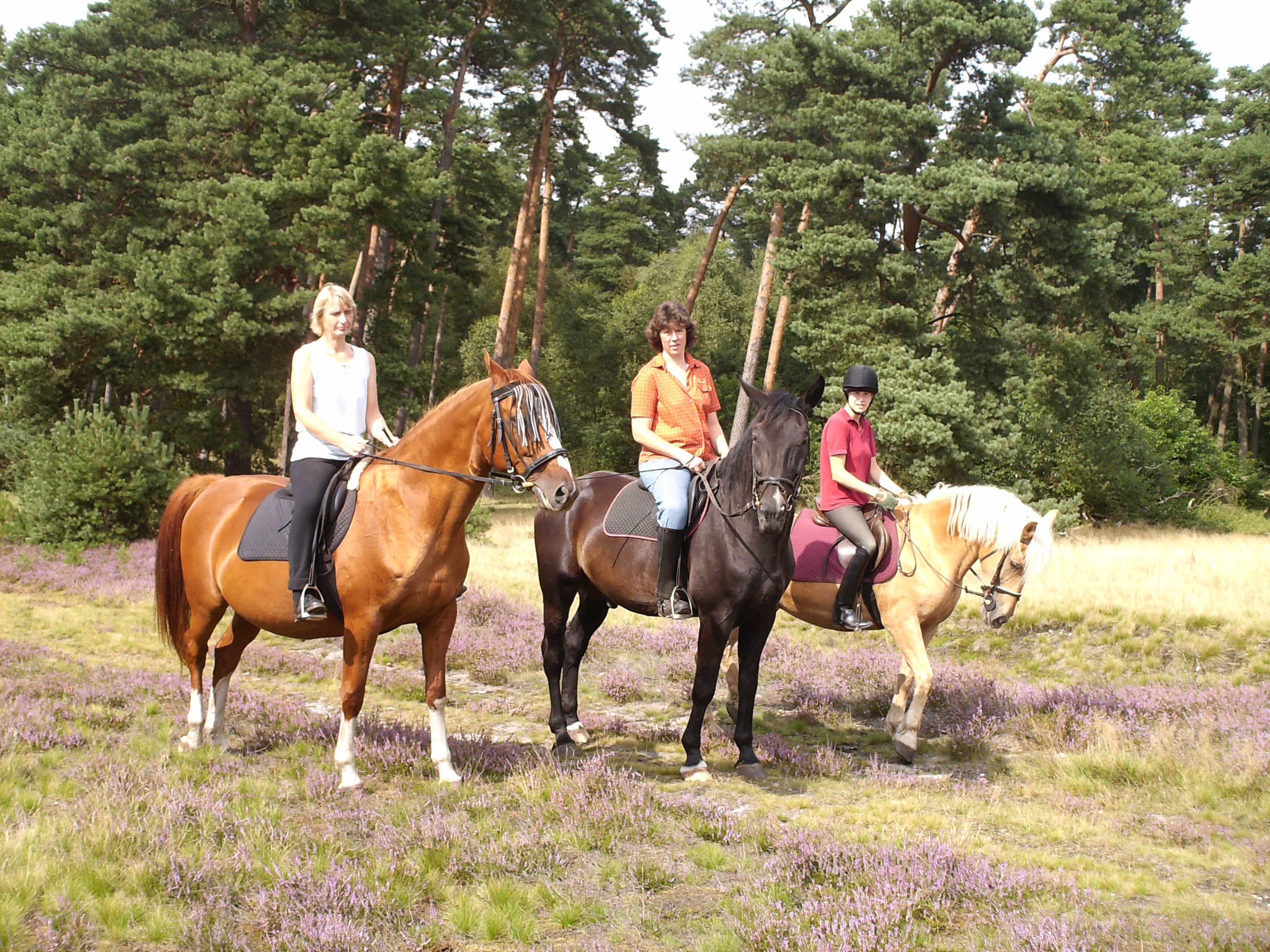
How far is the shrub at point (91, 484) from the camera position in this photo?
734 inches

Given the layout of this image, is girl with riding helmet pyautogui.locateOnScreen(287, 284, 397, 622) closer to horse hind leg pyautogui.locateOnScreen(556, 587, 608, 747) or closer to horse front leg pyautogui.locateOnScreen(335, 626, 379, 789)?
horse front leg pyautogui.locateOnScreen(335, 626, 379, 789)

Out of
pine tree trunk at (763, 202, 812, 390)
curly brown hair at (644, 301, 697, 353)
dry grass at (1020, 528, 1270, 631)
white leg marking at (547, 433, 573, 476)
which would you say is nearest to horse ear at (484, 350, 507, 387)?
white leg marking at (547, 433, 573, 476)

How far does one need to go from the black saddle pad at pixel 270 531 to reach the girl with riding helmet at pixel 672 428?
2155 mm

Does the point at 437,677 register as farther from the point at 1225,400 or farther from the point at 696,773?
the point at 1225,400

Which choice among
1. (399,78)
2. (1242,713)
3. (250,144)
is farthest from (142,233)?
(1242,713)

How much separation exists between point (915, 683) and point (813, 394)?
2.87 m

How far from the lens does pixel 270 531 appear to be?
644 cm

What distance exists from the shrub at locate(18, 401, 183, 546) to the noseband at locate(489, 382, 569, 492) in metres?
16.0

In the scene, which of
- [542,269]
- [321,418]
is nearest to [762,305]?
[542,269]

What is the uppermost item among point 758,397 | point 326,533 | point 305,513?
point 758,397

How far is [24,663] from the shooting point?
9.80m

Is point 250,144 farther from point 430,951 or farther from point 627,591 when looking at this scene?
point 430,951

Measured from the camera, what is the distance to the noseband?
5703mm

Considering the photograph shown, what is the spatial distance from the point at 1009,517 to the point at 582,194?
55.7 metres
